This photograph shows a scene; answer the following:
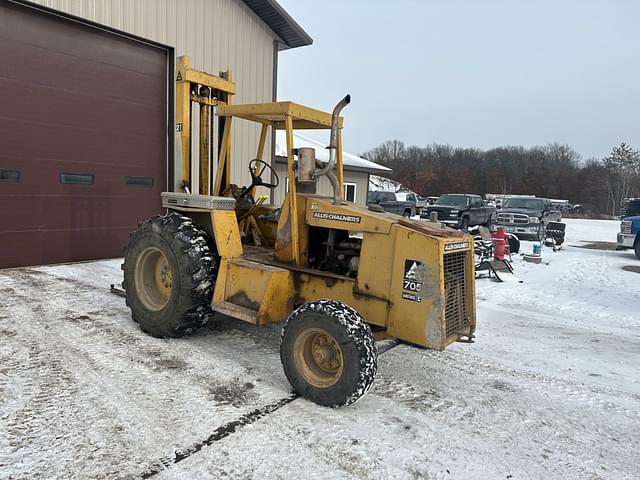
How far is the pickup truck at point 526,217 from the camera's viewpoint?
1756 centimetres

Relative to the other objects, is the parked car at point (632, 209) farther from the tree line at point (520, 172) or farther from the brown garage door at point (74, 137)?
the tree line at point (520, 172)

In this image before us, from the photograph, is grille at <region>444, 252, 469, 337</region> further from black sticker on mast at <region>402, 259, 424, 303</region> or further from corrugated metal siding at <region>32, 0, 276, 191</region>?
corrugated metal siding at <region>32, 0, 276, 191</region>

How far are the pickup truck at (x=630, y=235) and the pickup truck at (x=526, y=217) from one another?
3370 mm

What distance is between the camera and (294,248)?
4.59 m

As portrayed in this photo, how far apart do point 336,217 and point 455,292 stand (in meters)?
1.24

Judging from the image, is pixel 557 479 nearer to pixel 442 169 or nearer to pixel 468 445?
pixel 468 445

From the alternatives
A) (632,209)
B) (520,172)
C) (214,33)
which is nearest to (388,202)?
(632,209)

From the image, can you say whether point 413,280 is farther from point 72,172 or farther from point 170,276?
point 72,172

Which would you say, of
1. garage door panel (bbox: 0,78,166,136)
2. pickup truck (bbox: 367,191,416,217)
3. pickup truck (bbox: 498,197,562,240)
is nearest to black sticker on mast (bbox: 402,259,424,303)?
garage door panel (bbox: 0,78,166,136)

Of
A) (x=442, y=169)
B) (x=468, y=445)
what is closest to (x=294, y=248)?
A: (x=468, y=445)

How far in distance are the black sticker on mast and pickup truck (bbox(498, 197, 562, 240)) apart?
49.8ft

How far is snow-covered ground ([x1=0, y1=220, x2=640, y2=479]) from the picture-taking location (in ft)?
9.60

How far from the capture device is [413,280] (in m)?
3.83

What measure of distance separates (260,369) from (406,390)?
132 cm
